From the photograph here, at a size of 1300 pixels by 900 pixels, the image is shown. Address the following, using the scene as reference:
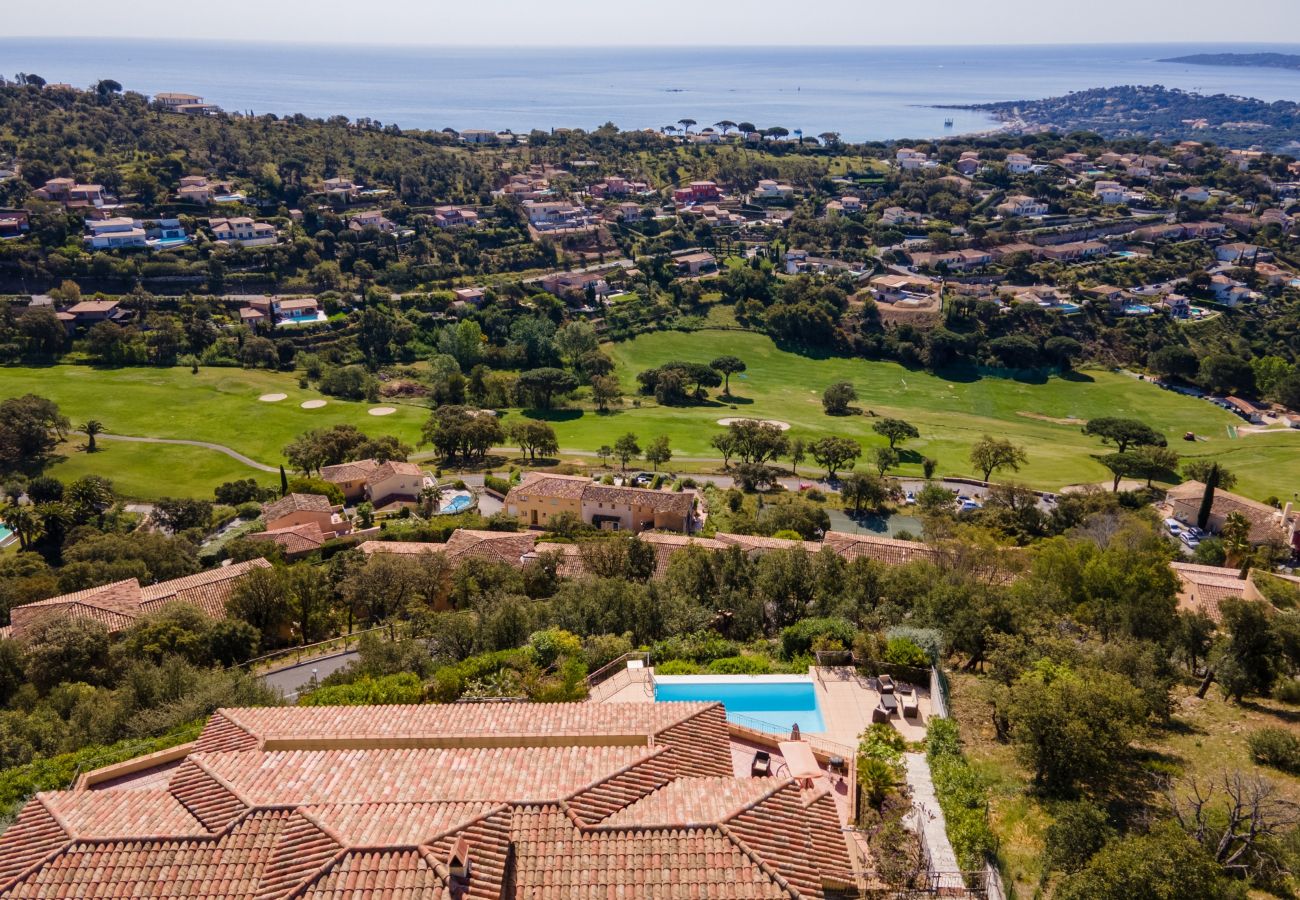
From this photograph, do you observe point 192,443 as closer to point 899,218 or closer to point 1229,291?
point 899,218

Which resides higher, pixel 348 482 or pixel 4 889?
pixel 4 889

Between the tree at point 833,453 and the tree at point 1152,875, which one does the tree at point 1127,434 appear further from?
the tree at point 1152,875

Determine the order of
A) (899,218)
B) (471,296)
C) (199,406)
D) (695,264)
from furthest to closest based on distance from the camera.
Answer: (899,218) → (695,264) → (471,296) → (199,406)

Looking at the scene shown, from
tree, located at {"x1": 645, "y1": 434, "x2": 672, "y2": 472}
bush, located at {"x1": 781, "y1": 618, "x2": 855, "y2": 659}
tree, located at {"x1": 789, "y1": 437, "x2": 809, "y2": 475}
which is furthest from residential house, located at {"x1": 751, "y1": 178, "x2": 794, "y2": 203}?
bush, located at {"x1": 781, "y1": 618, "x2": 855, "y2": 659}

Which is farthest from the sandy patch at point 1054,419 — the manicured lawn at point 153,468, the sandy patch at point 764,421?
the manicured lawn at point 153,468

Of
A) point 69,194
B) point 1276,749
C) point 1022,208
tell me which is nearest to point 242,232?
point 69,194

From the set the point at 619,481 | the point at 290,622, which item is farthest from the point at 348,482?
the point at 290,622

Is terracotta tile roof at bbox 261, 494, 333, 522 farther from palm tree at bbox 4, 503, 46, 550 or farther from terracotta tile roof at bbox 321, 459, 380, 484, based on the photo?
palm tree at bbox 4, 503, 46, 550

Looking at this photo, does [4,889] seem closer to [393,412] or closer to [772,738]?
[772,738]
